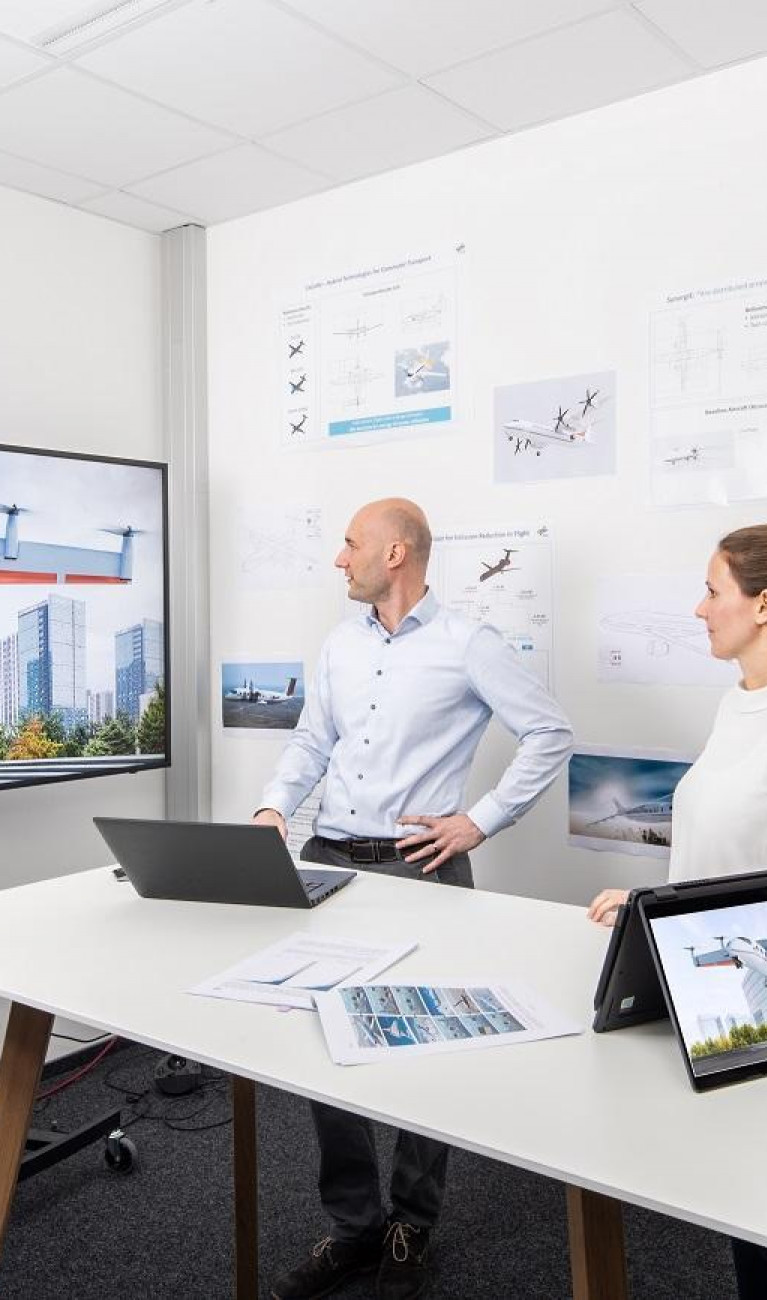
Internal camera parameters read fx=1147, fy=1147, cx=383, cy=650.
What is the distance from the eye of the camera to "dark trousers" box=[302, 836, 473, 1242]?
2.41 m

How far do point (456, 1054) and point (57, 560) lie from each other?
2.28m

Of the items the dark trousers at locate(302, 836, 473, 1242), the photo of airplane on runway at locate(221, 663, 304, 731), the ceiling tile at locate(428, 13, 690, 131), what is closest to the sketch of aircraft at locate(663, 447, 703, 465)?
the ceiling tile at locate(428, 13, 690, 131)

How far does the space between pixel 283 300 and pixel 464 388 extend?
784mm

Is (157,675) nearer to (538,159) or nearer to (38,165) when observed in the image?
(38,165)

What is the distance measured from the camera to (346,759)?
279 centimetres

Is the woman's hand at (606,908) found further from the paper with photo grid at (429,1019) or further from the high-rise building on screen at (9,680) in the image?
the high-rise building on screen at (9,680)

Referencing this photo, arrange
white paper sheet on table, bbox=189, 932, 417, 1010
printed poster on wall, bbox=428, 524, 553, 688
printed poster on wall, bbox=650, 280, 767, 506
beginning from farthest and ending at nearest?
1. printed poster on wall, bbox=428, 524, 553, 688
2. printed poster on wall, bbox=650, 280, 767, 506
3. white paper sheet on table, bbox=189, 932, 417, 1010

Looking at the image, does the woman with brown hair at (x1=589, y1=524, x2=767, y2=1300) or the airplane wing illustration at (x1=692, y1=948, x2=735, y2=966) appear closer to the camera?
the airplane wing illustration at (x1=692, y1=948, x2=735, y2=966)

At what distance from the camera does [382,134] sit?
313cm

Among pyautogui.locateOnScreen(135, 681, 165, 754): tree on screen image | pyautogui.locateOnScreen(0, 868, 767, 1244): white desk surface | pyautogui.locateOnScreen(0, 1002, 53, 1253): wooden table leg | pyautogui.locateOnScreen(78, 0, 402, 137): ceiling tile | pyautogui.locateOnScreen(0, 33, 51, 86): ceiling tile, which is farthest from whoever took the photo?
pyautogui.locateOnScreen(135, 681, 165, 754): tree on screen image

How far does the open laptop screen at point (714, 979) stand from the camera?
135cm

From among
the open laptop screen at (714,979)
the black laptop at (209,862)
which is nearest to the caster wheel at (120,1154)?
the black laptop at (209,862)

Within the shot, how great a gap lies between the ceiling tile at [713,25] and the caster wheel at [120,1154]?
292 centimetres

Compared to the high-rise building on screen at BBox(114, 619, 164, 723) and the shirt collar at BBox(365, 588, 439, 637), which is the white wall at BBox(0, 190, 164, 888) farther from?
the shirt collar at BBox(365, 588, 439, 637)
